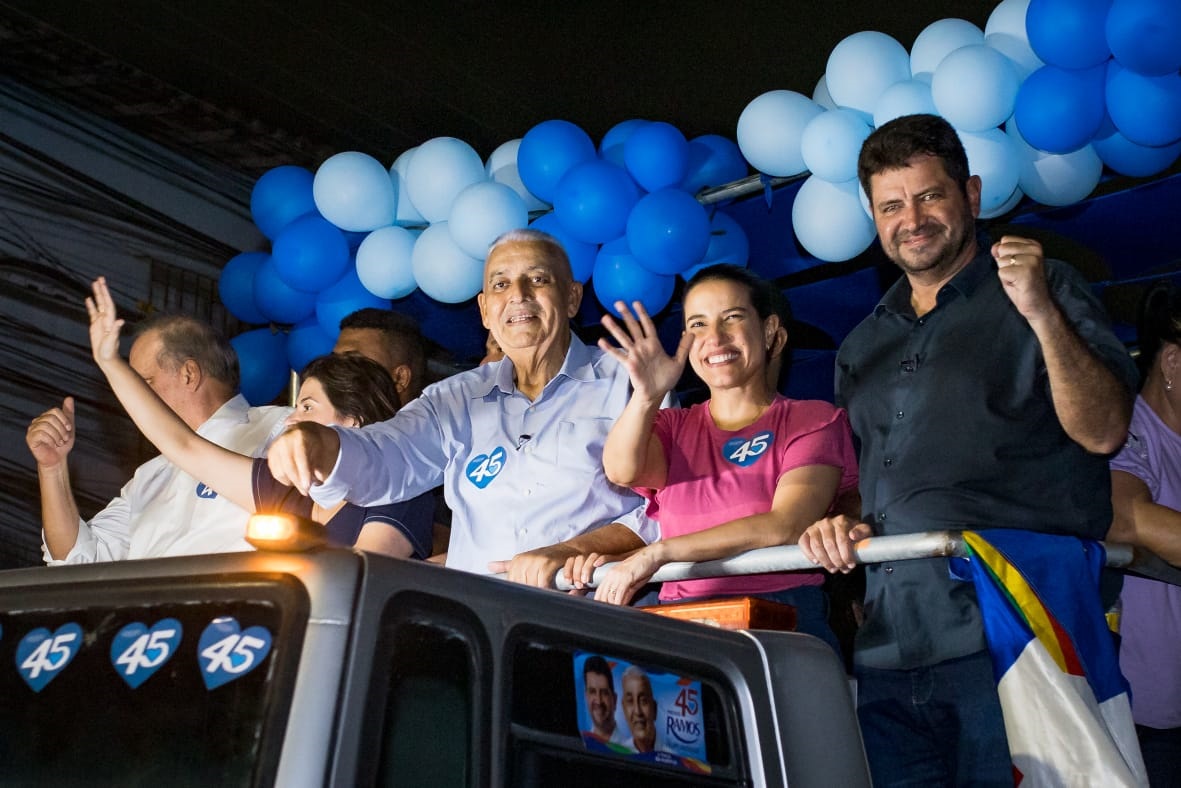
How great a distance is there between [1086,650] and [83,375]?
5159 mm

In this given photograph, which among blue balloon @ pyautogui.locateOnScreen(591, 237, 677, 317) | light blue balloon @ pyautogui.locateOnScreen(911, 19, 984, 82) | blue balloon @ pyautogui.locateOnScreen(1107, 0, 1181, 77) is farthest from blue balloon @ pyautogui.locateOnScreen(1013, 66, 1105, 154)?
blue balloon @ pyautogui.locateOnScreen(591, 237, 677, 317)

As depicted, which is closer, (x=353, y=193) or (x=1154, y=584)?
(x=1154, y=584)

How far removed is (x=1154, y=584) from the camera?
9.35 feet

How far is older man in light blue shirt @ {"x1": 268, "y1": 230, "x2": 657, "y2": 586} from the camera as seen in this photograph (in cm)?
290

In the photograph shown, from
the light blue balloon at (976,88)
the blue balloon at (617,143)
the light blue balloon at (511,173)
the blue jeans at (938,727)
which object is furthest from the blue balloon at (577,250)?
the blue jeans at (938,727)

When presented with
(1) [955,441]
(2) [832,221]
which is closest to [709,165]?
(2) [832,221]

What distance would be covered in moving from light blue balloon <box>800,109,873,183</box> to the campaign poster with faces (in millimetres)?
2956

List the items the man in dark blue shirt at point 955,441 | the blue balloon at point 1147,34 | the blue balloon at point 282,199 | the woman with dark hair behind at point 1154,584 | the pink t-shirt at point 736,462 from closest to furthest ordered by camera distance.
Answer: the man in dark blue shirt at point 955,441, the woman with dark hair behind at point 1154,584, the pink t-shirt at point 736,462, the blue balloon at point 1147,34, the blue balloon at point 282,199

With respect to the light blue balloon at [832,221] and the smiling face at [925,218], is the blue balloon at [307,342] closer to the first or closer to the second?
the light blue balloon at [832,221]

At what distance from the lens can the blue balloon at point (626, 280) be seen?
4.85 metres

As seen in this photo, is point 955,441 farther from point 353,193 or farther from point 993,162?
point 353,193

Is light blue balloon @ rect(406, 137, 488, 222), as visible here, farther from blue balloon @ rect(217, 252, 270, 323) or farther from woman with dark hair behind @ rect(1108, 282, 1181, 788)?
woman with dark hair behind @ rect(1108, 282, 1181, 788)

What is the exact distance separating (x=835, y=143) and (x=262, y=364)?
259 cm

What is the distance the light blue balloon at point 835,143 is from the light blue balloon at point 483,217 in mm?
1055
